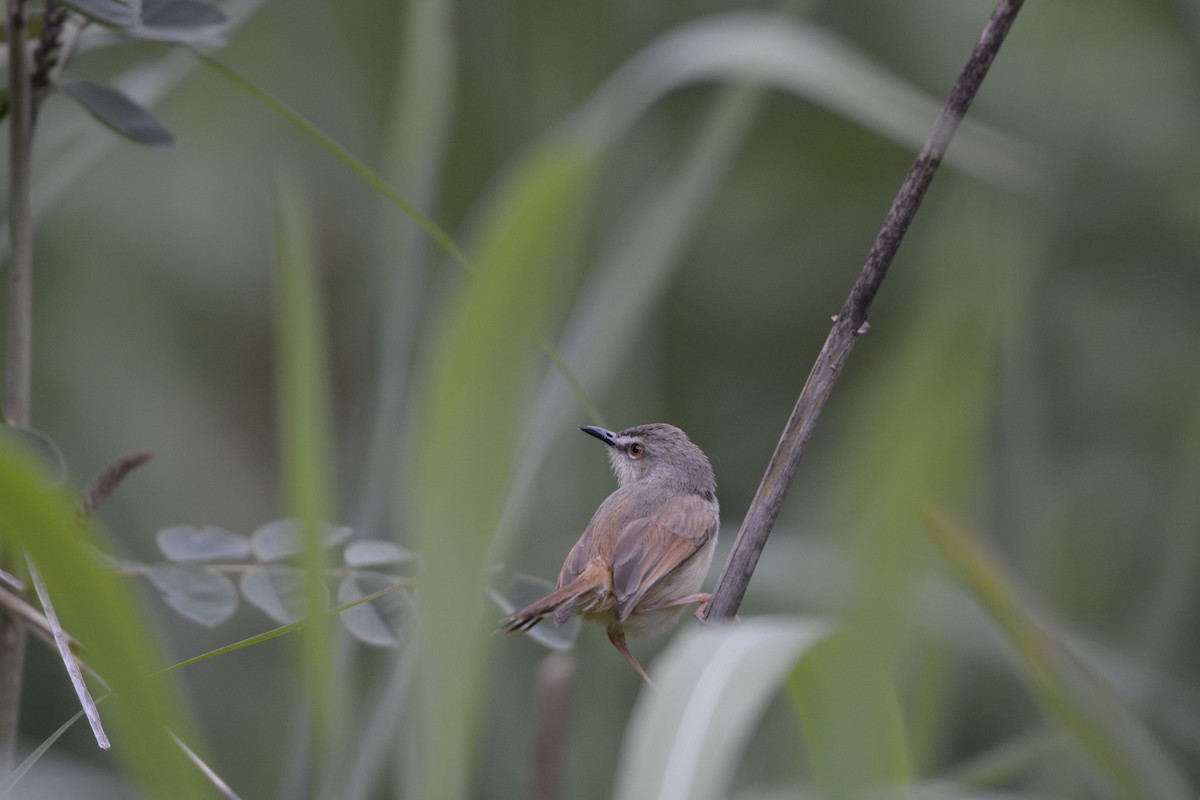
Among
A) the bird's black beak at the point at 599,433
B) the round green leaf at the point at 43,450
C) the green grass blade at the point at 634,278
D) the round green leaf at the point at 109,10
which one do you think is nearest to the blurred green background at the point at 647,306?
the green grass blade at the point at 634,278

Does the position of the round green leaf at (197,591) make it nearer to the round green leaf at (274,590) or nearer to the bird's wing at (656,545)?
the round green leaf at (274,590)

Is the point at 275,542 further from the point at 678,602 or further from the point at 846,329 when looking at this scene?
the point at 678,602

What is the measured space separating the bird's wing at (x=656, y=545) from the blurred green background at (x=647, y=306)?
0.99 feet

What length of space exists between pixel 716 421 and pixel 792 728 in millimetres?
3381

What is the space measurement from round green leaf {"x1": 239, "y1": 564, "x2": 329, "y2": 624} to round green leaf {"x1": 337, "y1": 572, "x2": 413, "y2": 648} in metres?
0.08

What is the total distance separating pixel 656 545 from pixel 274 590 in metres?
1.21

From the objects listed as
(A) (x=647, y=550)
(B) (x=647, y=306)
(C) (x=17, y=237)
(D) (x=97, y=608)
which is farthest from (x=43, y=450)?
(B) (x=647, y=306)

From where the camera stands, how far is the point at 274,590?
1838 millimetres

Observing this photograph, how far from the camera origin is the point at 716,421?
5109 mm

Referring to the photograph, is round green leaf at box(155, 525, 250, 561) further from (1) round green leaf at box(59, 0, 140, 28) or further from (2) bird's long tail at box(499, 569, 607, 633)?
(1) round green leaf at box(59, 0, 140, 28)

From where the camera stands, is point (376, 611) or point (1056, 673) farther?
point (376, 611)

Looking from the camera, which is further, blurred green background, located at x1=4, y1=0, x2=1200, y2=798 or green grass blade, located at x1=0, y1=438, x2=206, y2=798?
blurred green background, located at x1=4, y1=0, x2=1200, y2=798

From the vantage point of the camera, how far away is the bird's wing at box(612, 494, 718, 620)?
8.81ft

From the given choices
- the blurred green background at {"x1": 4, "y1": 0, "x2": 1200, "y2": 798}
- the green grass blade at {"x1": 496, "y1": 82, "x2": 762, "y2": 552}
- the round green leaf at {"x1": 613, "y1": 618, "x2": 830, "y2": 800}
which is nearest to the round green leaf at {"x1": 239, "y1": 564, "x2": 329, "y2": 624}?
the blurred green background at {"x1": 4, "y1": 0, "x2": 1200, "y2": 798}
